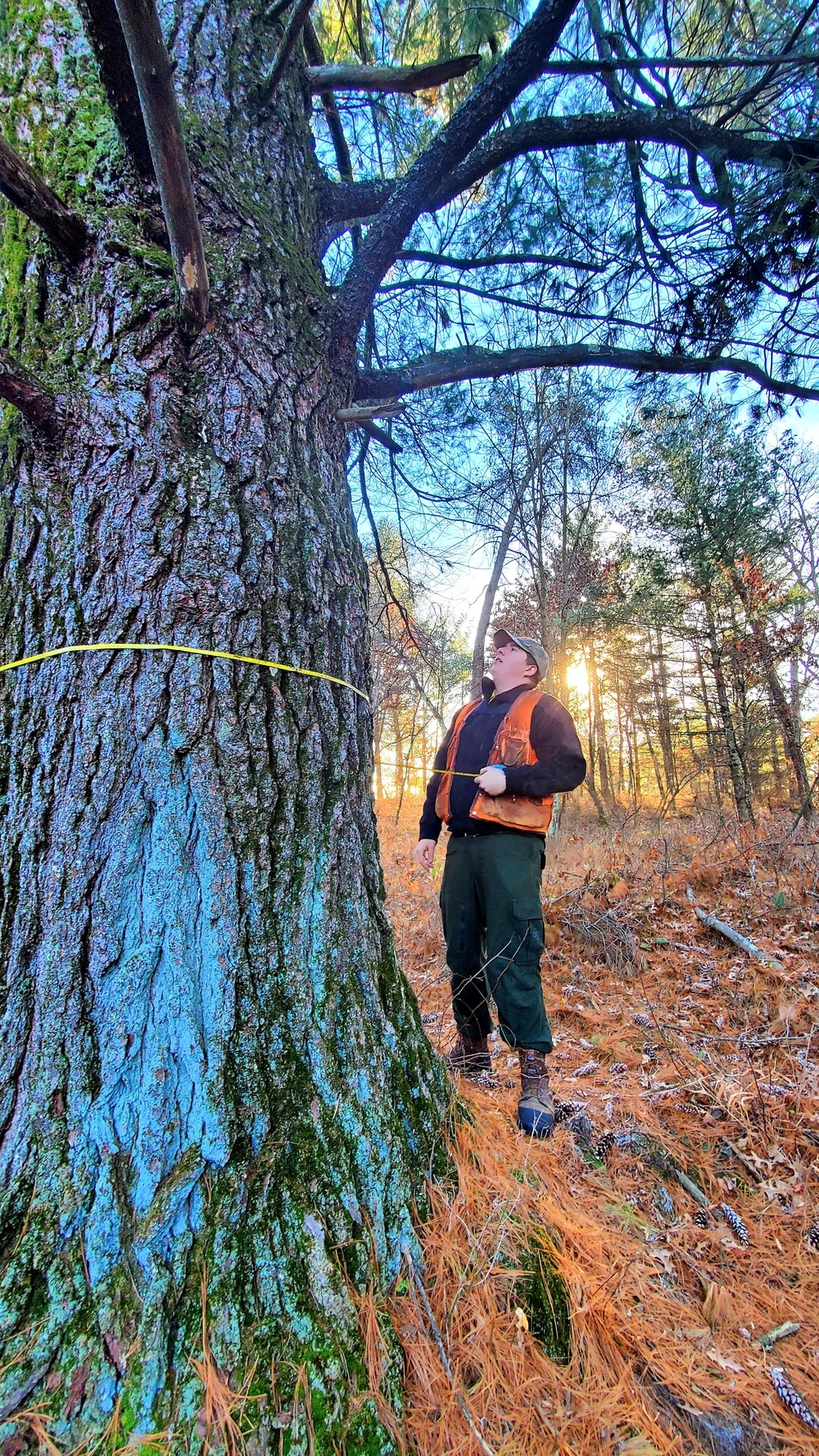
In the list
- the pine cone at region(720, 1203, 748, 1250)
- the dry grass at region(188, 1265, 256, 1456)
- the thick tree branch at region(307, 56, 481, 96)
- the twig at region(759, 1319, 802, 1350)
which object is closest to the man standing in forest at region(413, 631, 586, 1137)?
the pine cone at region(720, 1203, 748, 1250)

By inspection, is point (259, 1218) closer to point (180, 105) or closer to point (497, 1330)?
point (497, 1330)

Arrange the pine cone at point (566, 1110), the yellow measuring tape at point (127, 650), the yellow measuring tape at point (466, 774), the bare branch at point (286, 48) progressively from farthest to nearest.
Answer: the yellow measuring tape at point (466, 774)
the pine cone at point (566, 1110)
the bare branch at point (286, 48)
the yellow measuring tape at point (127, 650)

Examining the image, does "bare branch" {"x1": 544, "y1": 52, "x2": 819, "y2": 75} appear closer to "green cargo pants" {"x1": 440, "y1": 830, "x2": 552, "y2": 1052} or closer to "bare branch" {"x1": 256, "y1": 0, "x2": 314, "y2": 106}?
"bare branch" {"x1": 256, "y1": 0, "x2": 314, "y2": 106}

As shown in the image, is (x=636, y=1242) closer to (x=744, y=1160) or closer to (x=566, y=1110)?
(x=566, y=1110)

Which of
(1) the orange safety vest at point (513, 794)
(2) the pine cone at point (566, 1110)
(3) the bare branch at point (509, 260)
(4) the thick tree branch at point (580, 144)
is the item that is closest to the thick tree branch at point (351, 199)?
(4) the thick tree branch at point (580, 144)

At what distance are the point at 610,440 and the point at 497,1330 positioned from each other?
21.0 ft

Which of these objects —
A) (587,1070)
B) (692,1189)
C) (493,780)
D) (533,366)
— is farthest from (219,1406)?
(533,366)

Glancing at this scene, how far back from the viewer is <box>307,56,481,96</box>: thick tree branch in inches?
72.2

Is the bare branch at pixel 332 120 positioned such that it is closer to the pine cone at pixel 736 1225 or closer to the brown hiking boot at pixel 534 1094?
the brown hiking boot at pixel 534 1094

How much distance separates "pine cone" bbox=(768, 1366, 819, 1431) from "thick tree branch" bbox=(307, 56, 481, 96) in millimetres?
3444

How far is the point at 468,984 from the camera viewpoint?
7.77ft

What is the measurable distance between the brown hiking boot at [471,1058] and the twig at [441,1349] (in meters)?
1.13

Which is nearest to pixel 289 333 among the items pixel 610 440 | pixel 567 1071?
pixel 567 1071

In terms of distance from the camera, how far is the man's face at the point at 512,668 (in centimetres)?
268
